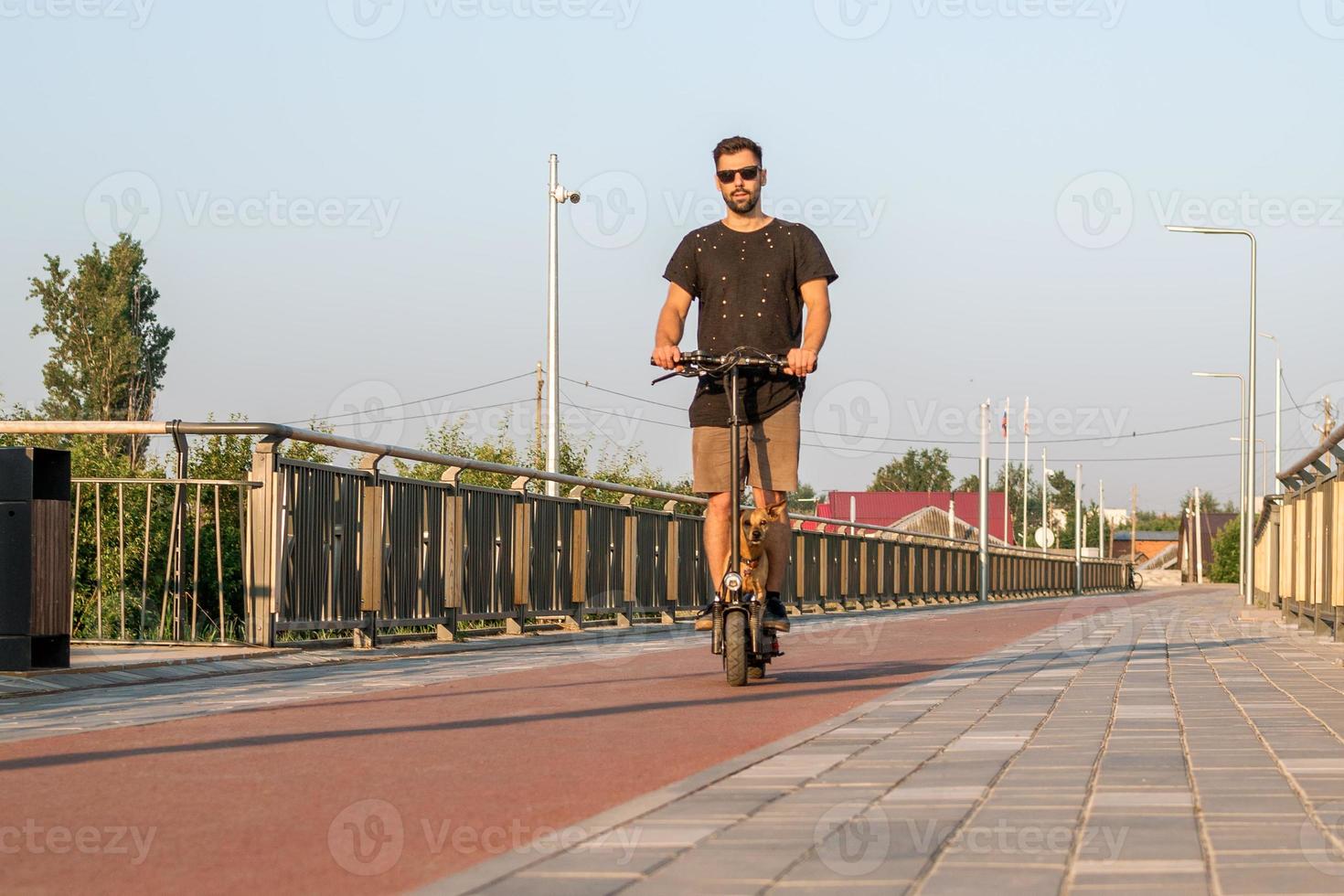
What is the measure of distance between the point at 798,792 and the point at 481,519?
8472 mm

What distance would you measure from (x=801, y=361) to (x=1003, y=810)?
11.8 ft

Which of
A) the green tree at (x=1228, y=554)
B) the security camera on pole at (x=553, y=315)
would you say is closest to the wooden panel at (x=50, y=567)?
the security camera on pole at (x=553, y=315)

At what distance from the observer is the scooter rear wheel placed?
7434 millimetres

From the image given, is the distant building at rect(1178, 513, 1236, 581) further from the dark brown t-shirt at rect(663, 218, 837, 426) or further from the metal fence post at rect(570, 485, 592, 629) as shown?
the dark brown t-shirt at rect(663, 218, 837, 426)

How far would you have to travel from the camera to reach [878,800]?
4.17m

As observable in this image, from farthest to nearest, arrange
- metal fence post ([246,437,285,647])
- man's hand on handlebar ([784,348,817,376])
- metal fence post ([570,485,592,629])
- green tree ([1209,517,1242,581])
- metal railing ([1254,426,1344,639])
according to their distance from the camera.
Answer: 1. green tree ([1209,517,1242,581])
2. metal fence post ([570,485,592,629])
3. metal railing ([1254,426,1344,639])
4. metal fence post ([246,437,285,647])
5. man's hand on handlebar ([784,348,817,376])

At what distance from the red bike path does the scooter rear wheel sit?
0.12 meters

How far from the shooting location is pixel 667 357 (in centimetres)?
744

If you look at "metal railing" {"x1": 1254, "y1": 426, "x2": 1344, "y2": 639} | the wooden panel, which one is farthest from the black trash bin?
"metal railing" {"x1": 1254, "y1": 426, "x2": 1344, "y2": 639}

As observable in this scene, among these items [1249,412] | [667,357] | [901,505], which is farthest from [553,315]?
[901,505]

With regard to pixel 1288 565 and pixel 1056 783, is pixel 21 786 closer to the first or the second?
pixel 1056 783

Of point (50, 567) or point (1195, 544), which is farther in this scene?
point (1195, 544)

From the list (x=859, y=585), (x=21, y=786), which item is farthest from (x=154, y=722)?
(x=859, y=585)

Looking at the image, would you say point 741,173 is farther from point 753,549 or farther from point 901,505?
point 901,505
